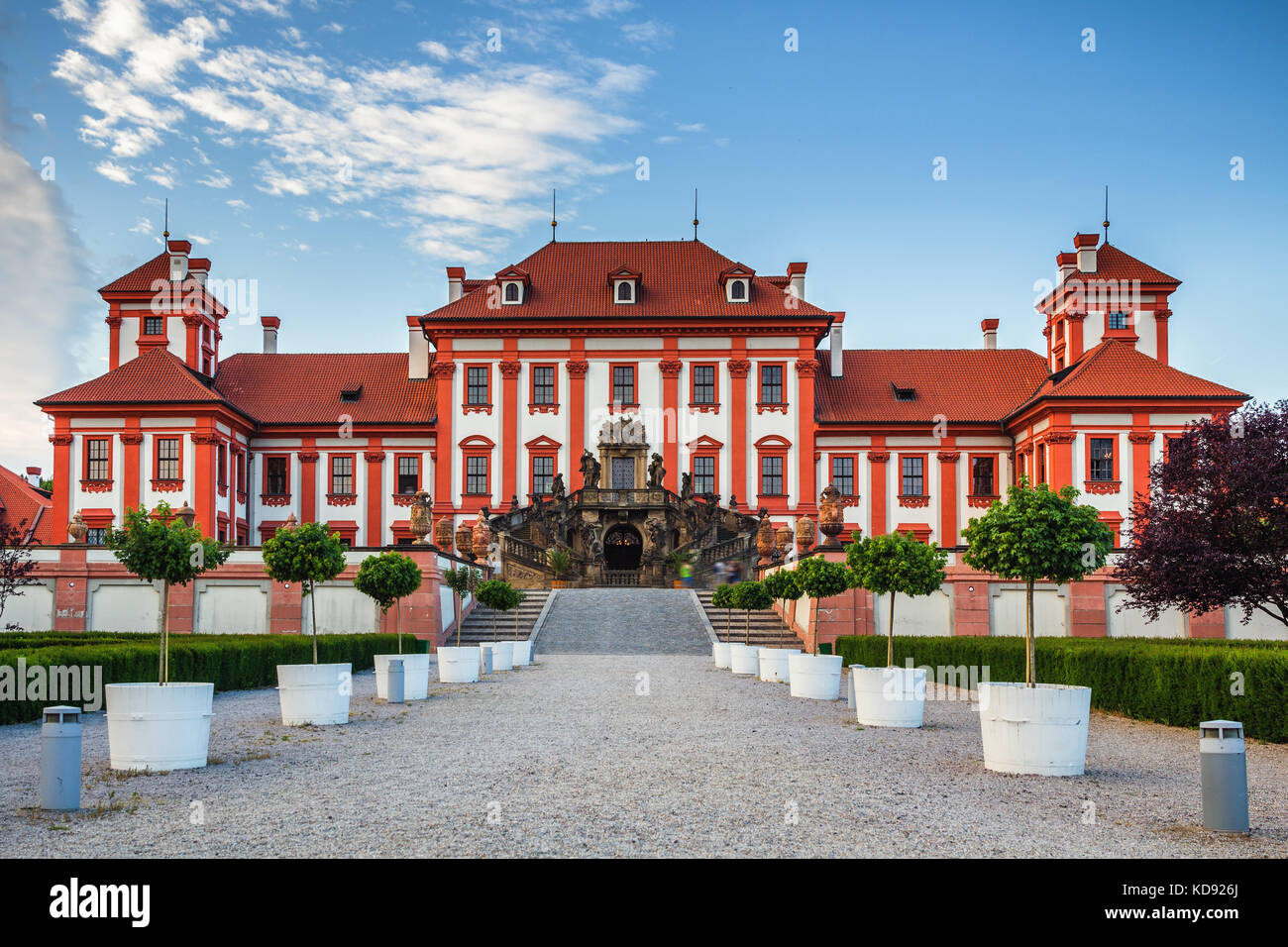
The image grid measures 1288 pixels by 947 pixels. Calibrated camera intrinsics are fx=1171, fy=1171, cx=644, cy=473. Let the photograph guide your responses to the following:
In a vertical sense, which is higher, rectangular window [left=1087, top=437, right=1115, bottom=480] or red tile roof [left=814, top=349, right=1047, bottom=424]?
red tile roof [left=814, top=349, right=1047, bottom=424]

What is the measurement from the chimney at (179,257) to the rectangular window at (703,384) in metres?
22.1

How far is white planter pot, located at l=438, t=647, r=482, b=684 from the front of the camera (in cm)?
2048

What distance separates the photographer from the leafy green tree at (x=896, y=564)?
17.1 metres

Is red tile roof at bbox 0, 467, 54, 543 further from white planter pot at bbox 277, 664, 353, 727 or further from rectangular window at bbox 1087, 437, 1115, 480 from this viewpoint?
white planter pot at bbox 277, 664, 353, 727

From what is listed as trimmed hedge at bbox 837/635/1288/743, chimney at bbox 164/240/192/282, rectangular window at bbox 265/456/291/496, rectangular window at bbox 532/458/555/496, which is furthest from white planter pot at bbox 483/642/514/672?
chimney at bbox 164/240/192/282

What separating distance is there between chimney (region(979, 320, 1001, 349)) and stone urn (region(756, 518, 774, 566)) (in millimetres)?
20892

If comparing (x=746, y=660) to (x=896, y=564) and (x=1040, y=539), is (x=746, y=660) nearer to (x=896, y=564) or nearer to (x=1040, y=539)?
(x=896, y=564)

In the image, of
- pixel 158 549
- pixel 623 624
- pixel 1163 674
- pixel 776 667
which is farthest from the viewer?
pixel 623 624

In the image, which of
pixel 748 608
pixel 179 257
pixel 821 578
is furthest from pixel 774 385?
pixel 821 578

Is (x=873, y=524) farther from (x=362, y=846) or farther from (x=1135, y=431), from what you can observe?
(x=362, y=846)

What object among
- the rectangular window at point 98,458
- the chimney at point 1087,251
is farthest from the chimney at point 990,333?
the rectangular window at point 98,458

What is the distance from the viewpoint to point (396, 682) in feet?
55.3

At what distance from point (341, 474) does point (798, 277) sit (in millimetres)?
21591

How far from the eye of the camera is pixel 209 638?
2075cm
